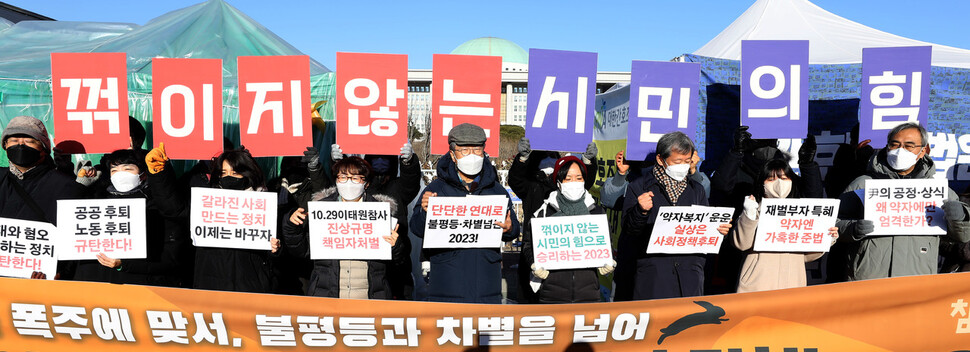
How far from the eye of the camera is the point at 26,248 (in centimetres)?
417

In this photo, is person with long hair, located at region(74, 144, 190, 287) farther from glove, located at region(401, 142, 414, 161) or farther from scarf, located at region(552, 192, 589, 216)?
scarf, located at region(552, 192, 589, 216)

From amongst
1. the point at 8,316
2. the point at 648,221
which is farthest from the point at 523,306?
the point at 8,316

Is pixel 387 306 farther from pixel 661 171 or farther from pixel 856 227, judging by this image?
pixel 856 227

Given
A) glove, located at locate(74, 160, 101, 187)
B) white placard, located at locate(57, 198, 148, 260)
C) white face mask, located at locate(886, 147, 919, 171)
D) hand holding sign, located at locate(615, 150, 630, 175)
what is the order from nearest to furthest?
white placard, located at locate(57, 198, 148, 260) < white face mask, located at locate(886, 147, 919, 171) < glove, located at locate(74, 160, 101, 187) < hand holding sign, located at locate(615, 150, 630, 175)

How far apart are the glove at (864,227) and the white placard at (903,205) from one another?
7 centimetres

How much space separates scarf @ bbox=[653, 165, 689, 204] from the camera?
4.37m

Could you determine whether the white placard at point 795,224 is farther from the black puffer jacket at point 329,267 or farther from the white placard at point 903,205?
the black puffer jacket at point 329,267

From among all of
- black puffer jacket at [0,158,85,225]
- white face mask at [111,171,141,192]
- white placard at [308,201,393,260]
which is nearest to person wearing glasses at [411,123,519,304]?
white placard at [308,201,393,260]

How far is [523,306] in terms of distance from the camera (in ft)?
12.9

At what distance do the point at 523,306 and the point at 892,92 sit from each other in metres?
3.85

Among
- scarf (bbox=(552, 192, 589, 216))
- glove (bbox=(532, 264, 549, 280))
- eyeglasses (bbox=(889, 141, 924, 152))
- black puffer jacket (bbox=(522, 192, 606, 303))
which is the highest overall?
eyeglasses (bbox=(889, 141, 924, 152))

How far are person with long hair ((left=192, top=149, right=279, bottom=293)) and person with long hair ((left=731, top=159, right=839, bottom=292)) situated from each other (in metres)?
3.12

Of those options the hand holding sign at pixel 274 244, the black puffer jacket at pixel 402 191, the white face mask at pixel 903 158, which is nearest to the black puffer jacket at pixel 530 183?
the black puffer jacket at pixel 402 191

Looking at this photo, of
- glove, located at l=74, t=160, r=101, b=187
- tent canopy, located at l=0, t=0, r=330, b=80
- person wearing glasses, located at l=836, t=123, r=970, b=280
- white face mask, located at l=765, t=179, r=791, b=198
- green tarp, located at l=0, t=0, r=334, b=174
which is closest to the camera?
white face mask, located at l=765, t=179, r=791, b=198
